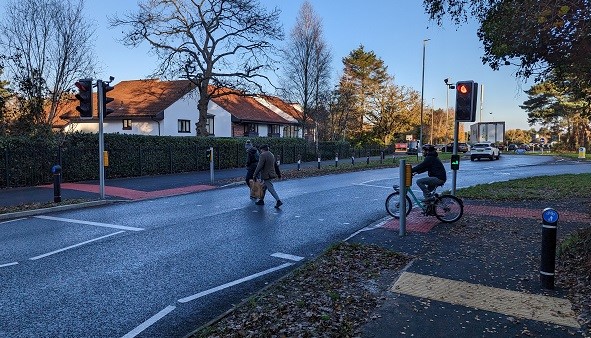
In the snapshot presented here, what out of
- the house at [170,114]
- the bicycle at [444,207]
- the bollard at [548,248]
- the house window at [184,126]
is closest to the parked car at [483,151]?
the house at [170,114]

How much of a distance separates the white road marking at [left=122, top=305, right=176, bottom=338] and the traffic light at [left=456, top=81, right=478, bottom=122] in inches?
340

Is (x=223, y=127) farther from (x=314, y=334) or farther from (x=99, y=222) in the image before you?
(x=314, y=334)

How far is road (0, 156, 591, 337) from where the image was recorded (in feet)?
14.6

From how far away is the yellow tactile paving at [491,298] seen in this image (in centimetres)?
439

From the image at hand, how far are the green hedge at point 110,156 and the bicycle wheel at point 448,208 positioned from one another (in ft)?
47.7

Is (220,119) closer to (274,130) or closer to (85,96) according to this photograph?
(274,130)

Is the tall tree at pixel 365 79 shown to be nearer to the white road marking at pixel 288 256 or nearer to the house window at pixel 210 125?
the house window at pixel 210 125

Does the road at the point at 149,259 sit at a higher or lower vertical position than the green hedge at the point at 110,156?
lower

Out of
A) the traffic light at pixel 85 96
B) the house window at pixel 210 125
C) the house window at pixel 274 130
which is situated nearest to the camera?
the traffic light at pixel 85 96

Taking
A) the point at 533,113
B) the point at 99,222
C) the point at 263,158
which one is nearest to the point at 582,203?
the point at 263,158

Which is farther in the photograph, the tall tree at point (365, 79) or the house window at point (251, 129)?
the tall tree at point (365, 79)

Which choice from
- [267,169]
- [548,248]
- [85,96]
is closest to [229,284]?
[548,248]

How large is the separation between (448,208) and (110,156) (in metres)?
15.4

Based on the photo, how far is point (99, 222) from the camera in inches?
383
